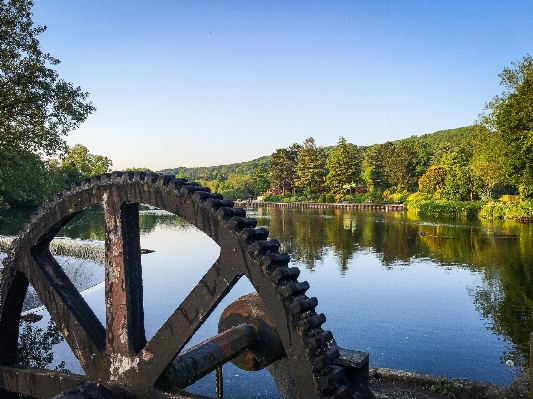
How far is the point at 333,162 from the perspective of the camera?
269ft

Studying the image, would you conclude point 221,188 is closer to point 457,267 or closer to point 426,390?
point 457,267

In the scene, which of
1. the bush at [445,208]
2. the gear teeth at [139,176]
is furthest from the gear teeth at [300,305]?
the bush at [445,208]

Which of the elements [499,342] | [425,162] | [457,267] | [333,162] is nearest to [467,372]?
[499,342]

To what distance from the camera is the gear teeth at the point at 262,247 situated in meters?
2.42

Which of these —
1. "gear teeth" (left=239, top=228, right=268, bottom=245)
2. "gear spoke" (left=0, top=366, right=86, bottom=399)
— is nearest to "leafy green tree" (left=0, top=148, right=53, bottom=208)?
"gear spoke" (left=0, top=366, right=86, bottom=399)

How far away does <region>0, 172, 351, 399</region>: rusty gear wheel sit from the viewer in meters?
2.38

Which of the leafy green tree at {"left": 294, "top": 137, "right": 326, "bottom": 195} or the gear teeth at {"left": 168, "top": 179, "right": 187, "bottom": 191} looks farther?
the leafy green tree at {"left": 294, "top": 137, "right": 326, "bottom": 195}

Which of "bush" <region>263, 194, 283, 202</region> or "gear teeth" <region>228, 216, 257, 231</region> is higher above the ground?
"gear teeth" <region>228, 216, 257, 231</region>

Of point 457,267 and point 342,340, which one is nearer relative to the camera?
→ point 342,340

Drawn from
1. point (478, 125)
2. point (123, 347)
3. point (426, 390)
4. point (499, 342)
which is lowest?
point (499, 342)

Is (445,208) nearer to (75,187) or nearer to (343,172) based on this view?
(343,172)

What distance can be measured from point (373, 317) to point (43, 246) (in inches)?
438

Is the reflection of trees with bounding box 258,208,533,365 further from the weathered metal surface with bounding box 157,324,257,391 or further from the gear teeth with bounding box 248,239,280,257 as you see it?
the gear teeth with bounding box 248,239,280,257

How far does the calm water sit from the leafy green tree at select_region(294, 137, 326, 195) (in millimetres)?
56357
